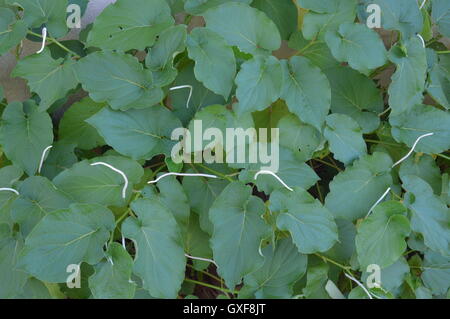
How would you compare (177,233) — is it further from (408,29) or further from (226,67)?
(408,29)

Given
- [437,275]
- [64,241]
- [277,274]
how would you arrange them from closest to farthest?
1. [64,241]
2. [277,274]
3. [437,275]

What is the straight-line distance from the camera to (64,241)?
0.80 metres

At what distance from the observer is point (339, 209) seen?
0.92m

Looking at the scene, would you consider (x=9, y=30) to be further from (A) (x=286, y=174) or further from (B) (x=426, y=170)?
(B) (x=426, y=170)

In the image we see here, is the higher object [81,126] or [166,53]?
[166,53]

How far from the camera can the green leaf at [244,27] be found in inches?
34.3

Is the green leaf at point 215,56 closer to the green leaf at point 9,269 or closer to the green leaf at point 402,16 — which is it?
the green leaf at point 402,16

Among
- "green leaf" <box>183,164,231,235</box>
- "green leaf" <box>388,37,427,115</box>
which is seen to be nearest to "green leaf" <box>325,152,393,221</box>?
"green leaf" <box>388,37,427,115</box>

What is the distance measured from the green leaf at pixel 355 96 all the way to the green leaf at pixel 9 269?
689 mm

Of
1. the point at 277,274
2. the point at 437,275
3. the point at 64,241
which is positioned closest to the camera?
the point at 64,241

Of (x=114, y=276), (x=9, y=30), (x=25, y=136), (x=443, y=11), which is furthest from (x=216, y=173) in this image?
(x=443, y=11)

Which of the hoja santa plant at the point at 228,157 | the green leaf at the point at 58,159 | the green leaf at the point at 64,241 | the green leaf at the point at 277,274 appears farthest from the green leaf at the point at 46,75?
the green leaf at the point at 277,274

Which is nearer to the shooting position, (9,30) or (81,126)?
(9,30)

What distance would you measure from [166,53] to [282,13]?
28 cm
